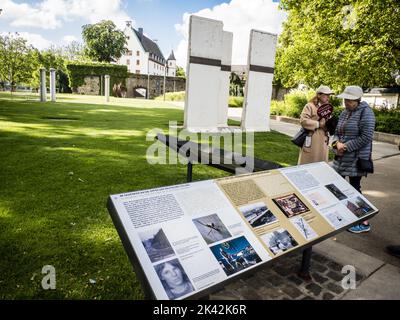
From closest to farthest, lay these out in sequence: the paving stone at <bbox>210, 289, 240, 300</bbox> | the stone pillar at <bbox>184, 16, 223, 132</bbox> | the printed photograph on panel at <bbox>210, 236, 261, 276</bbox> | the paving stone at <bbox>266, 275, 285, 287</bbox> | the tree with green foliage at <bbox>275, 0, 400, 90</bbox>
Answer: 1. the printed photograph on panel at <bbox>210, 236, 261, 276</bbox>
2. the paving stone at <bbox>210, 289, 240, 300</bbox>
3. the paving stone at <bbox>266, 275, 285, 287</bbox>
4. the stone pillar at <bbox>184, 16, 223, 132</bbox>
5. the tree with green foliage at <bbox>275, 0, 400, 90</bbox>

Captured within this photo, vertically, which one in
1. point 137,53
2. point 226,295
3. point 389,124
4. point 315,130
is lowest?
point 226,295

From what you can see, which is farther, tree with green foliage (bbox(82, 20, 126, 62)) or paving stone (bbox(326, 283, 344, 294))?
tree with green foliage (bbox(82, 20, 126, 62))

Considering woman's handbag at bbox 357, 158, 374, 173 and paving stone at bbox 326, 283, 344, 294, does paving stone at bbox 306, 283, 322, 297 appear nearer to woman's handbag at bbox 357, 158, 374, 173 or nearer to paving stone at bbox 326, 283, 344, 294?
paving stone at bbox 326, 283, 344, 294

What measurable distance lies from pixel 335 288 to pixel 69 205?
3.53 m

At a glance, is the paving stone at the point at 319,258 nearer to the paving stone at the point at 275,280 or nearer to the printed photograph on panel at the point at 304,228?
the paving stone at the point at 275,280

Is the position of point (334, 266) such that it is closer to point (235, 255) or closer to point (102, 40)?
point (235, 255)

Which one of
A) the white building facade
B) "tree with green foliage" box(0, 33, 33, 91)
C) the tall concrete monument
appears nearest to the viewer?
the tall concrete monument

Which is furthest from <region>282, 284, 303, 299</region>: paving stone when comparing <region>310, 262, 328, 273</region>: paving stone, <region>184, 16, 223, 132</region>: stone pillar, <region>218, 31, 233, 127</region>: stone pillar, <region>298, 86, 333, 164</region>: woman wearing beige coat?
<region>218, 31, 233, 127</region>: stone pillar

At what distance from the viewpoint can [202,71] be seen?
36.7 ft

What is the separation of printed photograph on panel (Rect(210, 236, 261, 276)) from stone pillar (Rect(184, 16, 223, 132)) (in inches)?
375

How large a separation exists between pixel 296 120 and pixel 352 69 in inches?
182

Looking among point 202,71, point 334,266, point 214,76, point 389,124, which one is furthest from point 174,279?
point 389,124

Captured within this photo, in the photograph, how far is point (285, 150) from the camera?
9266 mm

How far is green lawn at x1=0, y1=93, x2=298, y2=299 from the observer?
107 inches
